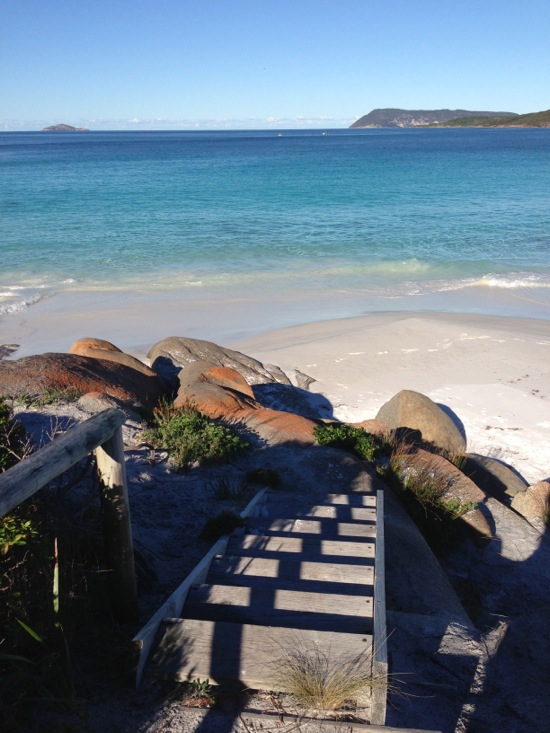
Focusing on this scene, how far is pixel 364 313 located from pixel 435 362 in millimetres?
4526

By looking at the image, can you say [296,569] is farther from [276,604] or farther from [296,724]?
[296,724]

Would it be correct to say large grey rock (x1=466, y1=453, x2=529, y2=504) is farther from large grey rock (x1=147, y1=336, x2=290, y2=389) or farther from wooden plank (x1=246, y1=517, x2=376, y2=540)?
large grey rock (x1=147, y1=336, x2=290, y2=389)

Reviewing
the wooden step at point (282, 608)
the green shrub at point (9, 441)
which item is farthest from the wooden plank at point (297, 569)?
the green shrub at point (9, 441)

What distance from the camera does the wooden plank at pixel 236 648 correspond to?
3588 millimetres

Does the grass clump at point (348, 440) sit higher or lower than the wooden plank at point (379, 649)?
lower

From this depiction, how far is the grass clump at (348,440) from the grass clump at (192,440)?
3.43 ft

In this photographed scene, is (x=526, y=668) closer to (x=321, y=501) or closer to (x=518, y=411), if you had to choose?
(x=321, y=501)

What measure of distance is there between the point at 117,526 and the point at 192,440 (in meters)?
3.50

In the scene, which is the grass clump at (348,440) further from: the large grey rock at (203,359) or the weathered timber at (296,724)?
the weathered timber at (296,724)

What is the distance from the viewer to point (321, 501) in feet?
21.0

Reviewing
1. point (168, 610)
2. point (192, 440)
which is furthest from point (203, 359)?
point (168, 610)

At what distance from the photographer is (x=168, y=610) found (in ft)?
13.0

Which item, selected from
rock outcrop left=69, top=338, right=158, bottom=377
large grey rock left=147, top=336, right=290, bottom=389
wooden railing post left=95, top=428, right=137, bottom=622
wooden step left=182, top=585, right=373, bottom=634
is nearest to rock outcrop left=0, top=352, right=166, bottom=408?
rock outcrop left=69, top=338, right=158, bottom=377

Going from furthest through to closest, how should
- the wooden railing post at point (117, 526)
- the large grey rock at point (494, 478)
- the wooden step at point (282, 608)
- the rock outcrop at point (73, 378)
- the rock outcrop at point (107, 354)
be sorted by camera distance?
the rock outcrop at point (107, 354)
the large grey rock at point (494, 478)
the rock outcrop at point (73, 378)
the wooden step at point (282, 608)
the wooden railing post at point (117, 526)
